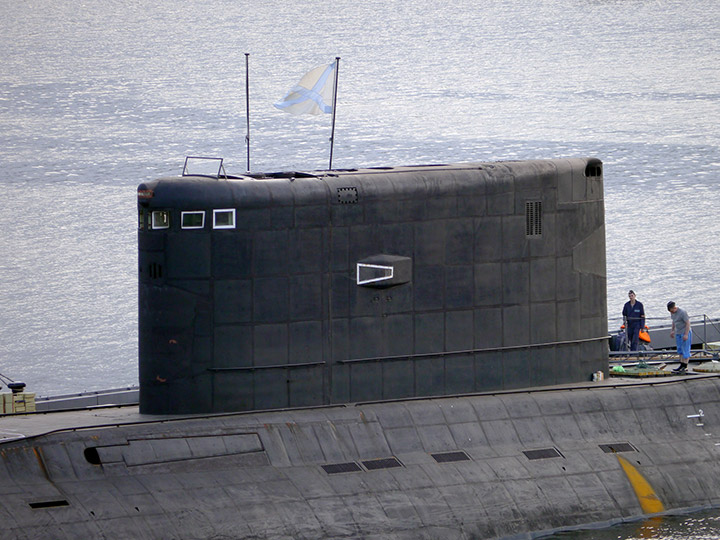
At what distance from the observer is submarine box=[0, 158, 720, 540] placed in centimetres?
1454

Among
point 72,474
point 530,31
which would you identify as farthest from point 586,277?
point 530,31

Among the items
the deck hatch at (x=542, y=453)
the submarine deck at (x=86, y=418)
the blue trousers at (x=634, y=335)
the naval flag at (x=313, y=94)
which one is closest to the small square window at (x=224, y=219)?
the submarine deck at (x=86, y=418)

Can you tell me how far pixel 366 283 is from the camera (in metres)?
16.2

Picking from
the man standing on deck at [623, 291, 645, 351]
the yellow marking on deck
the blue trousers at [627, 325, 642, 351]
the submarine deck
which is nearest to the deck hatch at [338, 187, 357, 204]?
the submarine deck

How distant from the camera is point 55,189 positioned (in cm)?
5719

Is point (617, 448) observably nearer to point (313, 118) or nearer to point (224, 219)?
point (224, 219)

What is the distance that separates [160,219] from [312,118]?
222 ft

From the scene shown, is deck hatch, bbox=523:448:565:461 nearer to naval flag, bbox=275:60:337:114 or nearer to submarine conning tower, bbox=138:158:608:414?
submarine conning tower, bbox=138:158:608:414

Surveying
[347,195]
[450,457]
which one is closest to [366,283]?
[347,195]

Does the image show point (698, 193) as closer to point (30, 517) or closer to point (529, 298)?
point (529, 298)

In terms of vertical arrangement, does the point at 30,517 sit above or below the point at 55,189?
below

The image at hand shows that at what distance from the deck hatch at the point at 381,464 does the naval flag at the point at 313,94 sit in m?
5.49

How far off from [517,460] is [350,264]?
378 cm

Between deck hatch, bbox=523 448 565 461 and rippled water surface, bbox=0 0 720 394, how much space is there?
19070 millimetres
